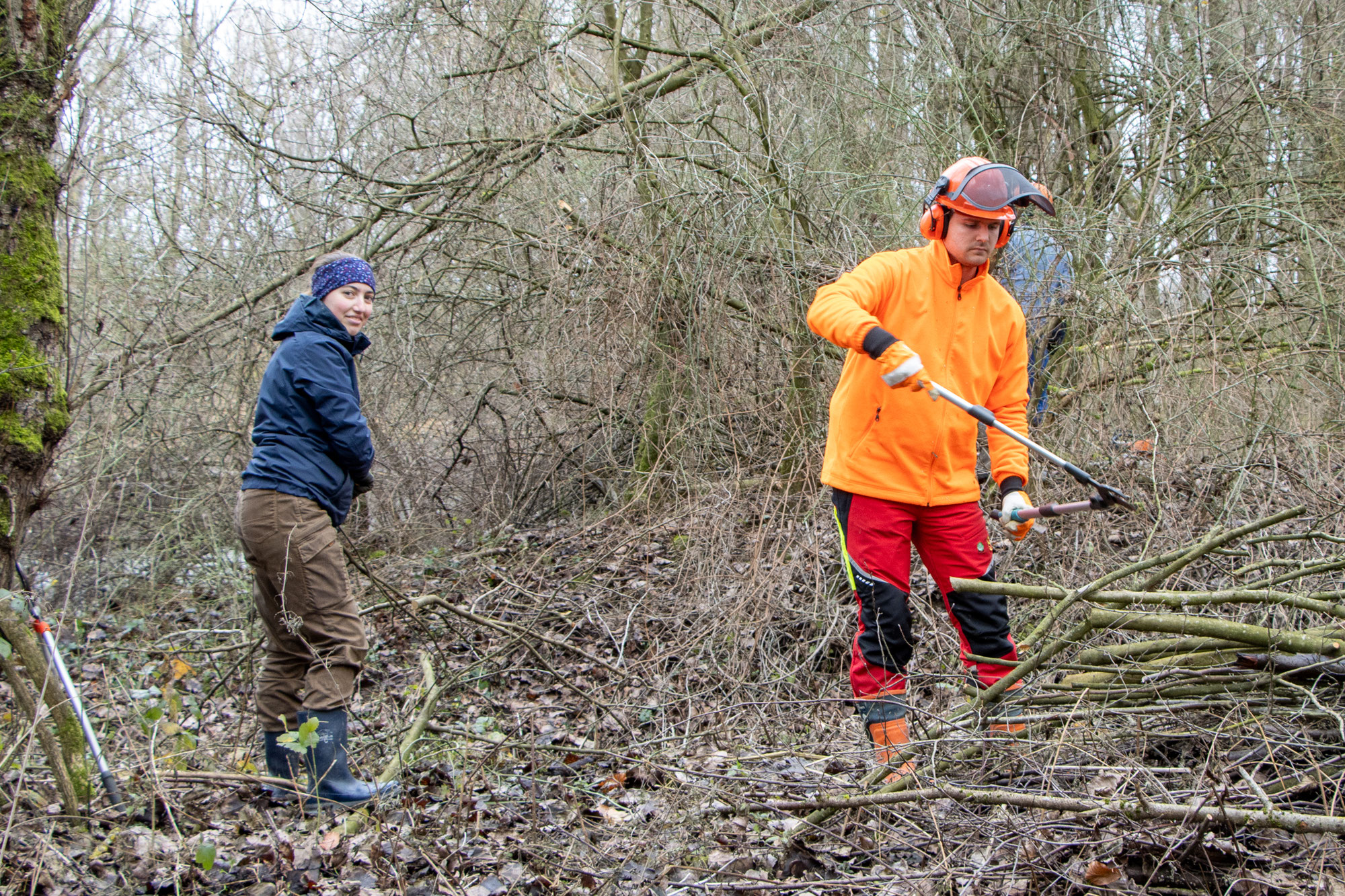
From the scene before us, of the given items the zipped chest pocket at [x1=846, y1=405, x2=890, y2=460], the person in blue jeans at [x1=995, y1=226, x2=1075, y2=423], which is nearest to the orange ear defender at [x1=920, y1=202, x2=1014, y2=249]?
the zipped chest pocket at [x1=846, y1=405, x2=890, y2=460]

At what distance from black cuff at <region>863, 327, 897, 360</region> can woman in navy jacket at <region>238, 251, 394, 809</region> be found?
178 cm

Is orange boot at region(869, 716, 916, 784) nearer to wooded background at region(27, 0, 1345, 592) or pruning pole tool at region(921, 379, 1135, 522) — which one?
pruning pole tool at region(921, 379, 1135, 522)

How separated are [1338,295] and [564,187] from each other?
4.40 metres

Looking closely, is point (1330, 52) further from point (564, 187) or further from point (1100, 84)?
point (564, 187)

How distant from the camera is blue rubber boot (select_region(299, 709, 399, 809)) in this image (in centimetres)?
341

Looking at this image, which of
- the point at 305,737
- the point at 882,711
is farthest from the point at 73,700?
the point at 882,711

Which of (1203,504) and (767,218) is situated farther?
(767,218)

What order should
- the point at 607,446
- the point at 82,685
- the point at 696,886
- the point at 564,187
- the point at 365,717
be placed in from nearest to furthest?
the point at 696,886 < the point at 365,717 < the point at 82,685 < the point at 564,187 < the point at 607,446

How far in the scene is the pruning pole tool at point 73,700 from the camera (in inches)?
117

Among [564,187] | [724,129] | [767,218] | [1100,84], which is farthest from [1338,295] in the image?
[564,187]

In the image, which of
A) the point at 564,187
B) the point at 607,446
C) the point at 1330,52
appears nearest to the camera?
the point at 1330,52

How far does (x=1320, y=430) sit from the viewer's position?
4.72 m

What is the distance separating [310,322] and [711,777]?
209 centimetres

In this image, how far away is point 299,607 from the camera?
11.4 feet
